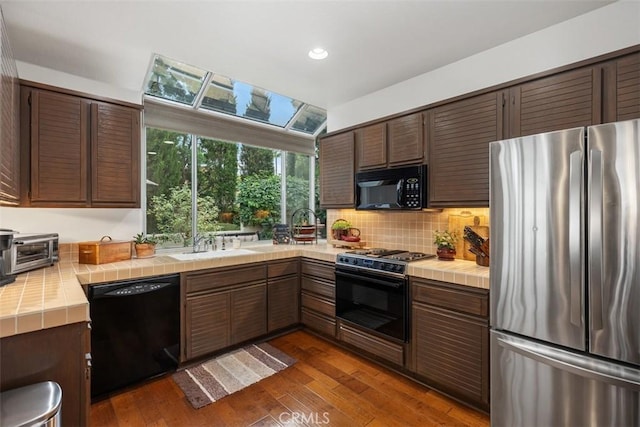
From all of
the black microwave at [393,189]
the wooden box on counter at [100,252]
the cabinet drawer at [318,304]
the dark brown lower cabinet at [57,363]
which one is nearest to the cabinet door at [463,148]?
the black microwave at [393,189]

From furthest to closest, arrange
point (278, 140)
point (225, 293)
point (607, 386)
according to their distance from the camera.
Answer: point (278, 140), point (225, 293), point (607, 386)

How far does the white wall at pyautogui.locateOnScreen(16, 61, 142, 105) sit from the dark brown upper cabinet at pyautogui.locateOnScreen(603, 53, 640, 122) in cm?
375

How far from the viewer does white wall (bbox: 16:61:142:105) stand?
8.22ft

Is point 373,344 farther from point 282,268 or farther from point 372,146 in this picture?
point 372,146

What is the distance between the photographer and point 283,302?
10.7 ft

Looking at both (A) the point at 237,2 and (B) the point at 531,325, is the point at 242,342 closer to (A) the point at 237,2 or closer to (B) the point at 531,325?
(B) the point at 531,325

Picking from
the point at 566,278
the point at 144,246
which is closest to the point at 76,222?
the point at 144,246

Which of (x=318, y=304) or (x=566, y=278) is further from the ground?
(x=566, y=278)

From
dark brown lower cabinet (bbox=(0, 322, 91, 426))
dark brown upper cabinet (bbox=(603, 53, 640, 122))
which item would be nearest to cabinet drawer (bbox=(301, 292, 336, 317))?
dark brown lower cabinet (bbox=(0, 322, 91, 426))

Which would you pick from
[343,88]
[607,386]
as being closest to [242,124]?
[343,88]

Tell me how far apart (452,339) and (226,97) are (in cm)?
338

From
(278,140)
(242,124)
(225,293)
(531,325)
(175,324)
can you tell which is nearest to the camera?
(531,325)

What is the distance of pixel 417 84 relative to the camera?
301 centimetres

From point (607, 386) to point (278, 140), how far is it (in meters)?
3.90
